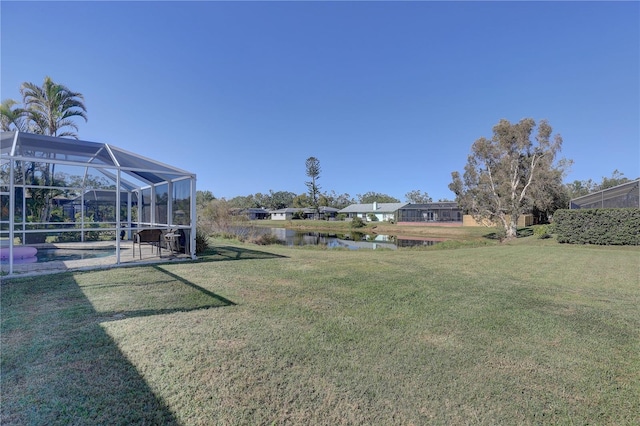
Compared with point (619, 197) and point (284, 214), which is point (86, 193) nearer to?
point (619, 197)

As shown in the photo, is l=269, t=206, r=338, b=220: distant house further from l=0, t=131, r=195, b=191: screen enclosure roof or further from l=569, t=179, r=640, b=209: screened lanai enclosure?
l=0, t=131, r=195, b=191: screen enclosure roof

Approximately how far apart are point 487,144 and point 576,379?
75.4 feet

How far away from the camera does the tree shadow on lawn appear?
183 centimetres

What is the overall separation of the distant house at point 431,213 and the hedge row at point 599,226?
74.3 ft

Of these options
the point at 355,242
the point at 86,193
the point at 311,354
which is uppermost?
the point at 86,193

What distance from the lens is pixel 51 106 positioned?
12133 mm

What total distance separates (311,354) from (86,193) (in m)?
11.1

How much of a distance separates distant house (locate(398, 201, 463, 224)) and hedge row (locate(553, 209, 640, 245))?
2266 cm

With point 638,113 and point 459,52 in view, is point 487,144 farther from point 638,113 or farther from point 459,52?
point 459,52

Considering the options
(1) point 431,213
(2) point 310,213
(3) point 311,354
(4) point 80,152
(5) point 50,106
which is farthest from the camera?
(2) point 310,213

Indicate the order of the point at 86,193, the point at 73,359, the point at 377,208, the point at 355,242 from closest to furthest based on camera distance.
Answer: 1. the point at 73,359
2. the point at 86,193
3. the point at 355,242
4. the point at 377,208

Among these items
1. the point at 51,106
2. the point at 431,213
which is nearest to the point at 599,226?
the point at 51,106

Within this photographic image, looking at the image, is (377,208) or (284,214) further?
(284,214)

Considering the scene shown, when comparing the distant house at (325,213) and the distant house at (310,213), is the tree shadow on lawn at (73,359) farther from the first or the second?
the distant house at (325,213)
